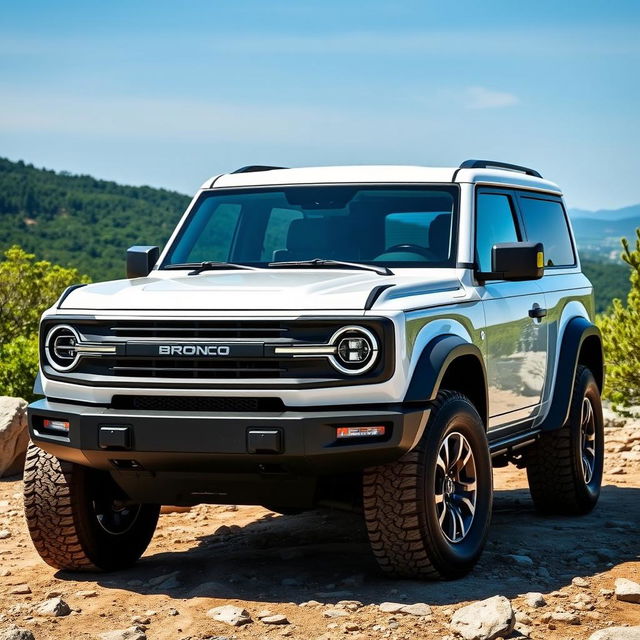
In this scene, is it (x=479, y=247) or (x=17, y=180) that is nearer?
(x=479, y=247)

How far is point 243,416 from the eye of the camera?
16.6ft

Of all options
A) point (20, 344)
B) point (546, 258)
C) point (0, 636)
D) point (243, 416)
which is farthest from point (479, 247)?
point (20, 344)

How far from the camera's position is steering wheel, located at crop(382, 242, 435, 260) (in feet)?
20.6

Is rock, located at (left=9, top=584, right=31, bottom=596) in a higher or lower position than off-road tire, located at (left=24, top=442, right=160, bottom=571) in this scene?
lower

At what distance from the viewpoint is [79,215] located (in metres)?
81.6

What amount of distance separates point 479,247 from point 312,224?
92 cm

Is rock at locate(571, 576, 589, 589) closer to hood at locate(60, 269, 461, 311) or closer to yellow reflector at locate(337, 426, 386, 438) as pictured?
yellow reflector at locate(337, 426, 386, 438)

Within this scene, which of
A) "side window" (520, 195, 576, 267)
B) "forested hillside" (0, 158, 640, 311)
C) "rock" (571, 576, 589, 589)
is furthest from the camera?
"forested hillside" (0, 158, 640, 311)

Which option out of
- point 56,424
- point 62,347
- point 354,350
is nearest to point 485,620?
point 354,350

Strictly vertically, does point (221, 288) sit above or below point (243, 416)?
above

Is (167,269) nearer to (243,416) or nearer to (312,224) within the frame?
(312,224)

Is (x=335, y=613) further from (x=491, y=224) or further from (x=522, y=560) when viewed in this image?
(x=491, y=224)

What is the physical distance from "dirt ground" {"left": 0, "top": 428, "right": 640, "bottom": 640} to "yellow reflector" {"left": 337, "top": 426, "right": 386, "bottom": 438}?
29.2 inches

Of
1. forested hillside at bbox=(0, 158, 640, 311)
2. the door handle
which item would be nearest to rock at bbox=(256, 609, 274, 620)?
the door handle
